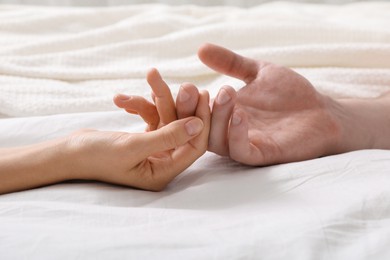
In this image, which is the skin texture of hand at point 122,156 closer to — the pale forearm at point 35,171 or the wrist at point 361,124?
the pale forearm at point 35,171

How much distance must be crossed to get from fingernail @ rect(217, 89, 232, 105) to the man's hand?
67 mm

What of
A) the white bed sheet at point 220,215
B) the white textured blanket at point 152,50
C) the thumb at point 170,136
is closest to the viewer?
the white bed sheet at point 220,215

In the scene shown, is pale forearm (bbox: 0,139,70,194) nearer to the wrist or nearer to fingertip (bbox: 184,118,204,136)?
fingertip (bbox: 184,118,204,136)

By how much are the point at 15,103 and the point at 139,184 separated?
36 cm

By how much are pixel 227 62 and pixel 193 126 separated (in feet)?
0.60

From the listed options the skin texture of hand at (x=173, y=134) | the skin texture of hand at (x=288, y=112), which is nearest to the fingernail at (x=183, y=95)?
the skin texture of hand at (x=173, y=134)

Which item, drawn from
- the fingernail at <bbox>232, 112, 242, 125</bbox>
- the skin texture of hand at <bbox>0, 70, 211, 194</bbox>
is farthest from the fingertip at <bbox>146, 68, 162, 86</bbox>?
the fingernail at <bbox>232, 112, 242, 125</bbox>

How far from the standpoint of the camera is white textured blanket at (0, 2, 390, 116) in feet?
3.77

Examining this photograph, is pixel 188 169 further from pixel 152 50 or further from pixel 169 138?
pixel 152 50

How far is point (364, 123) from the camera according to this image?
41.0 inches

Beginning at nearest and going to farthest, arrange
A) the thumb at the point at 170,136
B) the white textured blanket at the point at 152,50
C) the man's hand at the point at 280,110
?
the thumb at the point at 170,136
the man's hand at the point at 280,110
the white textured blanket at the point at 152,50

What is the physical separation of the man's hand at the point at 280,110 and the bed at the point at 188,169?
70 millimetres

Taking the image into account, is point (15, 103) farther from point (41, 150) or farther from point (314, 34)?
point (314, 34)

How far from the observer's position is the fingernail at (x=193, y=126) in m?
0.84
